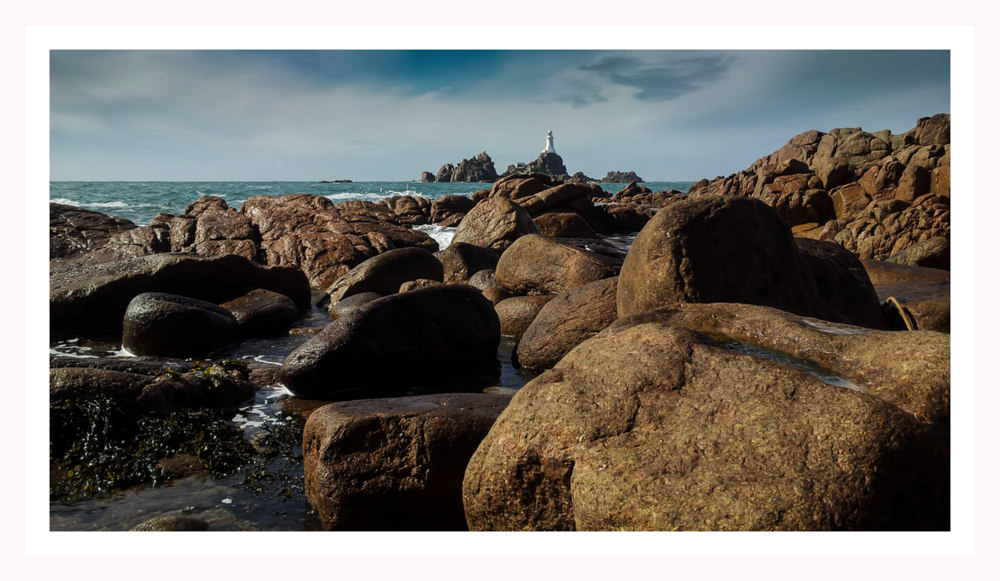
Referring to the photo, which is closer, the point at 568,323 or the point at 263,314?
the point at 568,323

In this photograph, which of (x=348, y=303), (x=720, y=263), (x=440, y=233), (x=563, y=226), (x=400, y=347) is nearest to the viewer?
(x=720, y=263)

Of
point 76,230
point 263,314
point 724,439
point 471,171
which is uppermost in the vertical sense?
point 471,171

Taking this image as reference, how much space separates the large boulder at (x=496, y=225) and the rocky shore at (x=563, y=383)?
2.22m

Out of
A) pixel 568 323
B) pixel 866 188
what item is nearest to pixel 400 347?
pixel 568 323

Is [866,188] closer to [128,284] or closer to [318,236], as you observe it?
[318,236]

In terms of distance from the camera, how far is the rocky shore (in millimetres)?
2492

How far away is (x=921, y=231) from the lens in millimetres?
16016

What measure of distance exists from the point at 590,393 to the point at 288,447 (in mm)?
3066

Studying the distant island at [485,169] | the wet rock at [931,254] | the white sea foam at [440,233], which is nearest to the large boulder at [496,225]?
the white sea foam at [440,233]

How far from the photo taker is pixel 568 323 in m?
7.23

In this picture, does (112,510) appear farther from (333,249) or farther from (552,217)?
(552,217)

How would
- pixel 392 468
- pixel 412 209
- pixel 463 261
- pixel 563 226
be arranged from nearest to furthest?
1. pixel 392 468
2. pixel 463 261
3. pixel 563 226
4. pixel 412 209

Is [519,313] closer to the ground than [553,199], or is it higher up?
closer to the ground

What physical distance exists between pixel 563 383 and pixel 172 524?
2.44 meters
